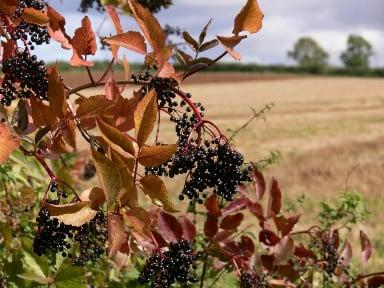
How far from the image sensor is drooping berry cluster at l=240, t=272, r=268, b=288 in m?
1.52

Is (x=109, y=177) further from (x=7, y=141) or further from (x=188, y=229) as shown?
(x=188, y=229)

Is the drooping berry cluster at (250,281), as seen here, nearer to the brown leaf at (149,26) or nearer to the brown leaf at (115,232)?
the brown leaf at (115,232)

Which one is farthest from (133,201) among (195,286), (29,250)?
(195,286)

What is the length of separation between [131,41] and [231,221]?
820 mm

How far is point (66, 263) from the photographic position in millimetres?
1526

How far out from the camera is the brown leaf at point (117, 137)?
1.03m

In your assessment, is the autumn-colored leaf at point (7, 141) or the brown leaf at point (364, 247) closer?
the autumn-colored leaf at point (7, 141)

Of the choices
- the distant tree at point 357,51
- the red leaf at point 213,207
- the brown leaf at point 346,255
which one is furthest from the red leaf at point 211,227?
the distant tree at point 357,51

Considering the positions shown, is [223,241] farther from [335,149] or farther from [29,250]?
[335,149]

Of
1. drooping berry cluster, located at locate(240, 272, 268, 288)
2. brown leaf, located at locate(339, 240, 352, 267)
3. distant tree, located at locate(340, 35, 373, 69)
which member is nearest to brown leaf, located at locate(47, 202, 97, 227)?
drooping berry cluster, located at locate(240, 272, 268, 288)

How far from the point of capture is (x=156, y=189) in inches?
42.4

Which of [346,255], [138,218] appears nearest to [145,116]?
[138,218]

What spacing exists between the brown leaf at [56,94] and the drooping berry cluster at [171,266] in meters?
0.32

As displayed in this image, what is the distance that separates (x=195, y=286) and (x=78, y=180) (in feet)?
3.14
